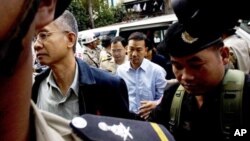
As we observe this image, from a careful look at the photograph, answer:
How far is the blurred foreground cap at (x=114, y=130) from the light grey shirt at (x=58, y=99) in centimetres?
145

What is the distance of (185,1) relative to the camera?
1216 millimetres

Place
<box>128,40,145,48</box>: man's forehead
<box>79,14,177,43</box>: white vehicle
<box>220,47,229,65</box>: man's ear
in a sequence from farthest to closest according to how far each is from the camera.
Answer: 1. <box>79,14,177,43</box>: white vehicle
2. <box>128,40,145,48</box>: man's forehead
3. <box>220,47,229,65</box>: man's ear

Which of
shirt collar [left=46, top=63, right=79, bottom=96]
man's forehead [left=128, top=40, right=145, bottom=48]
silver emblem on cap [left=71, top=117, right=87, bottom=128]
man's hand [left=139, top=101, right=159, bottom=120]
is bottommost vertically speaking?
man's hand [left=139, top=101, right=159, bottom=120]

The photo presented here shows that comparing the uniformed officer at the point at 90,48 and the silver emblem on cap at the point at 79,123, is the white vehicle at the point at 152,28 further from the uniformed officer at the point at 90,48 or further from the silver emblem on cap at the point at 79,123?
the silver emblem on cap at the point at 79,123

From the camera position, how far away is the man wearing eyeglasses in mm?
2837

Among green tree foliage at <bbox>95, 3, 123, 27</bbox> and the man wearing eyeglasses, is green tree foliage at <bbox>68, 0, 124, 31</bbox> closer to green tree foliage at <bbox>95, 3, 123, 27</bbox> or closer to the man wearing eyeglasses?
green tree foliage at <bbox>95, 3, 123, 27</bbox>

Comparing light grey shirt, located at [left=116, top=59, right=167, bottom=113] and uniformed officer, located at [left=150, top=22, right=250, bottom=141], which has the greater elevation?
uniformed officer, located at [left=150, top=22, right=250, bottom=141]

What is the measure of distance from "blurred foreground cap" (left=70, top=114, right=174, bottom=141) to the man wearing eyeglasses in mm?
1406

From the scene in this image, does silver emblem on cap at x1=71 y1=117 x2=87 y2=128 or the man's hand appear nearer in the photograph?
silver emblem on cap at x1=71 y1=117 x2=87 y2=128

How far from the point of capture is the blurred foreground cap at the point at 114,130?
1.31 metres

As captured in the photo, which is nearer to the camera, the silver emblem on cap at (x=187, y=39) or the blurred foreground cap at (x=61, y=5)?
the blurred foreground cap at (x=61, y=5)

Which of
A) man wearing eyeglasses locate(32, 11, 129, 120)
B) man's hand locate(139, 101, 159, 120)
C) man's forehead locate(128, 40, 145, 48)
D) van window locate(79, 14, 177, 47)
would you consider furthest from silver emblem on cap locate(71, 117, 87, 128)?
van window locate(79, 14, 177, 47)

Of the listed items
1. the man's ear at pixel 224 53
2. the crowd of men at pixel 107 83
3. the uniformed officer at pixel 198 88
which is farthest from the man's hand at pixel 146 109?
the man's ear at pixel 224 53

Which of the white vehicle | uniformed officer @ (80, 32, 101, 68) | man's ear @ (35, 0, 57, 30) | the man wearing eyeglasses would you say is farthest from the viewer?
uniformed officer @ (80, 32, 101, 68)
